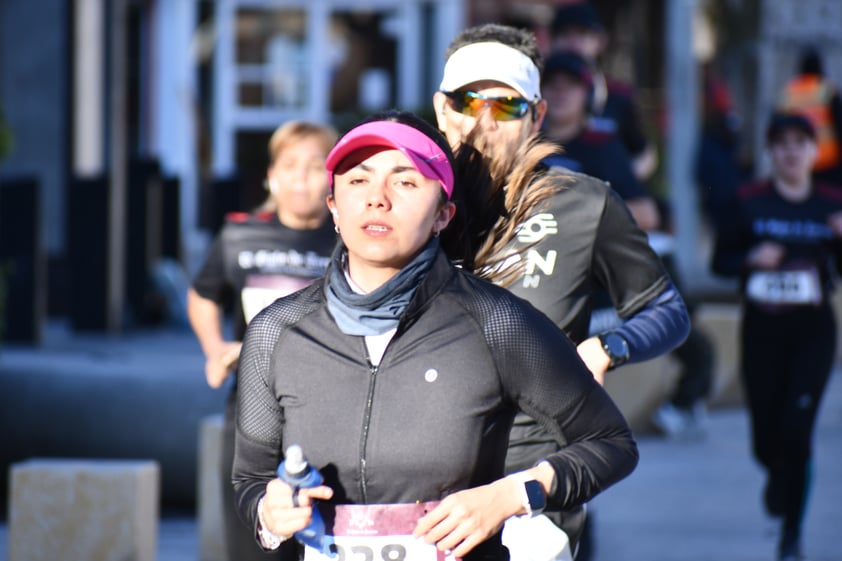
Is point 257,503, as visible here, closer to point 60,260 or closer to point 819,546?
point 819,546

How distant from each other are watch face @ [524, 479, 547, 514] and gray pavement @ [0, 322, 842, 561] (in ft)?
14.3

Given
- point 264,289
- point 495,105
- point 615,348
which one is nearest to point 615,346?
point 615,348

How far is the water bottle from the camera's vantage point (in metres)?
3.04

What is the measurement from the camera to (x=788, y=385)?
25.5ft

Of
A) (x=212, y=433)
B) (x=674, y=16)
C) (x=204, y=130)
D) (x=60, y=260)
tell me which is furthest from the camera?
(x=204, y=130)

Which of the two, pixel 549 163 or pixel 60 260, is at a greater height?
pixel 549 163

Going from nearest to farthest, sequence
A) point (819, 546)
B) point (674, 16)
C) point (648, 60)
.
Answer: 1. point (819, 546)
2. point (674, 16)
3. point (648, 60)

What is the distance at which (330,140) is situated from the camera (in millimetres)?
6086

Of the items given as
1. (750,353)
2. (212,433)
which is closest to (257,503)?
(212,433)

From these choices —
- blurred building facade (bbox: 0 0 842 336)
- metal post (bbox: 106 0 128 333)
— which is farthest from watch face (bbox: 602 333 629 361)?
blurred building facade (bbox: 0 0 842 336)

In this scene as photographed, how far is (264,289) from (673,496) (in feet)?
13.6

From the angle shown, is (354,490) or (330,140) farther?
(330,140)

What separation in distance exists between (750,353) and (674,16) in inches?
374

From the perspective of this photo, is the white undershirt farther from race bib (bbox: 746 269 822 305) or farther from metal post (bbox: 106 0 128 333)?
metal post (bbox: 106 0 128 333)
